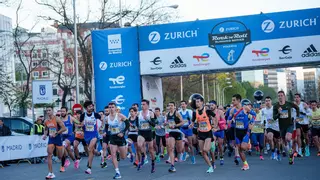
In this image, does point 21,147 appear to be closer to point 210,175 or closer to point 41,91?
point 41,91

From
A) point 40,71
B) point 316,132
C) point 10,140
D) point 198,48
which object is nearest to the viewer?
point 316,132

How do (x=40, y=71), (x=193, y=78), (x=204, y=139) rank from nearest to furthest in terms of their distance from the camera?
1. (x=204, y=139)
2. (x=193, y=78)
3. (x=40, y=71)

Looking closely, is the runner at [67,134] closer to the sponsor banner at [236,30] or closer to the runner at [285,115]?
the runner at [285,115]

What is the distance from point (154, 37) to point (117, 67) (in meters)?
2.21

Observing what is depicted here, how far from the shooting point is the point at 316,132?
19.6 meters

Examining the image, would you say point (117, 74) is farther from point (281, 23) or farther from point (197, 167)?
point (197, 167)

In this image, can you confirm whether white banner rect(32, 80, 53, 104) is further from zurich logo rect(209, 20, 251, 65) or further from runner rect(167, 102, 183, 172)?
runner rect(167, 102, 183, 172)

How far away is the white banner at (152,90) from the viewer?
1007 inches

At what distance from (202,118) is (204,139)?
547 millimetres

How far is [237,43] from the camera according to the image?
925 inches

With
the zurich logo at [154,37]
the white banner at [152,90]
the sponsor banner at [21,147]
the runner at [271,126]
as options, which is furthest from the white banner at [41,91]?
the runner at [271,126]

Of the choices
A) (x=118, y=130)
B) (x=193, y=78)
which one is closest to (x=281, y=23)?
(x=118, y=130)

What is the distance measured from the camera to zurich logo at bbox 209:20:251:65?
2344cm

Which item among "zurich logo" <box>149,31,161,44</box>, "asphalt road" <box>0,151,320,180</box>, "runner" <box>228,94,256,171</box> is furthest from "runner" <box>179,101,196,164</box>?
"zurich logo" <box>149,31,161,44</box>
